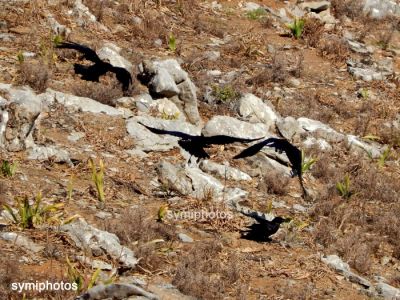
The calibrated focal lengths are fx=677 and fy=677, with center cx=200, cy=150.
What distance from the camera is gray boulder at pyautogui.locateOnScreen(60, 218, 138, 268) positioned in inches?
228

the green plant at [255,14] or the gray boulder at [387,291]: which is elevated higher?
the gray boulder at [387,291]

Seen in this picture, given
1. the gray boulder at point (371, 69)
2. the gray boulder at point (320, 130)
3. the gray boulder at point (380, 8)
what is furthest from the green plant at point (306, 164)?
the gray boulder at point (380, 8)

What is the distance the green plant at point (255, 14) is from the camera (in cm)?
1391

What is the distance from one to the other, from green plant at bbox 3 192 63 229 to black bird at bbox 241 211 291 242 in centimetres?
208

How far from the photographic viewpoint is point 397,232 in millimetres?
7883

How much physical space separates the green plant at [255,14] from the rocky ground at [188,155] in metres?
0.06

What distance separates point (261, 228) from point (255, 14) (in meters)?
7.60

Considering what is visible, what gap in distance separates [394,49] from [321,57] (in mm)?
1989

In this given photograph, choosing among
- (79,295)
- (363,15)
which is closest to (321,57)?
(363,15)

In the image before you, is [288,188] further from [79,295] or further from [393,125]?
[79,295]

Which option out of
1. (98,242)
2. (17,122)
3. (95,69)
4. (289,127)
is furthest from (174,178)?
(95,69)

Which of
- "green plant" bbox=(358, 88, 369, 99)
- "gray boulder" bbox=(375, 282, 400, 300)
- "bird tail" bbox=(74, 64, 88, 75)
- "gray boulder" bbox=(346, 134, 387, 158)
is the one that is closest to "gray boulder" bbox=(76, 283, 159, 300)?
"gray boulder" bbox=(375, 282, 400, 300)

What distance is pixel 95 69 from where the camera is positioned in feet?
33.0

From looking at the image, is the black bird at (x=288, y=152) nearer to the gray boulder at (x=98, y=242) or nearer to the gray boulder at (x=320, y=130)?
the gray boulder at (x=320, y=130)
